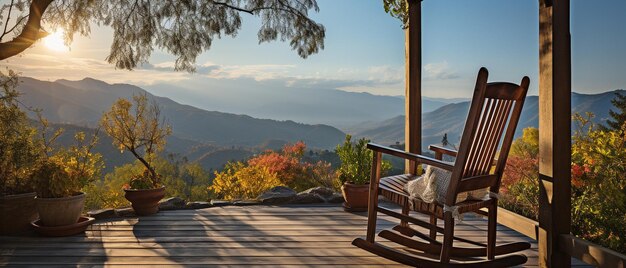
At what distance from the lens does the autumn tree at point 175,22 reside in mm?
4273

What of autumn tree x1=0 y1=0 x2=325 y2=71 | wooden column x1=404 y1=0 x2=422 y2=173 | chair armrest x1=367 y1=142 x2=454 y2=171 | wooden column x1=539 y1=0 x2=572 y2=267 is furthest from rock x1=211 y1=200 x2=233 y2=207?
wooden column x1=539 y1=0 x2=572 y2=267

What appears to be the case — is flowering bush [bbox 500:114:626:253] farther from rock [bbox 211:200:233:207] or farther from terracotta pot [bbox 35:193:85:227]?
terracotta pot [bbox 35:193:85:227]

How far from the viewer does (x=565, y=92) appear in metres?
2.35

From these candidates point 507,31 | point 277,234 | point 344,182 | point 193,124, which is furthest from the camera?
point 193,124

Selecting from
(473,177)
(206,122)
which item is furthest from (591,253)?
(206,122)

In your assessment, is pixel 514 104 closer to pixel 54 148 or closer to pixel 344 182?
pixel 344 182

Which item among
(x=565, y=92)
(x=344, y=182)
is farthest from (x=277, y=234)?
(x=565, y=92)

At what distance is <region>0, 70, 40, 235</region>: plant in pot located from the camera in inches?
135

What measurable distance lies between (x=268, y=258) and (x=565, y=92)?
1.94 m

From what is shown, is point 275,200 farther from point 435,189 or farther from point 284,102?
point 284,102

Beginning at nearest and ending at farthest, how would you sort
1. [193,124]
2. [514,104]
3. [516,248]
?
1. [514,104]
2. [516,248]
3. [193,124]

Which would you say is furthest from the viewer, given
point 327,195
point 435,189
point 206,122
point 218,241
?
point 206,122

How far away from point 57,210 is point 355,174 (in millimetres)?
2536

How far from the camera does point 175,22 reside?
484 centimetres
